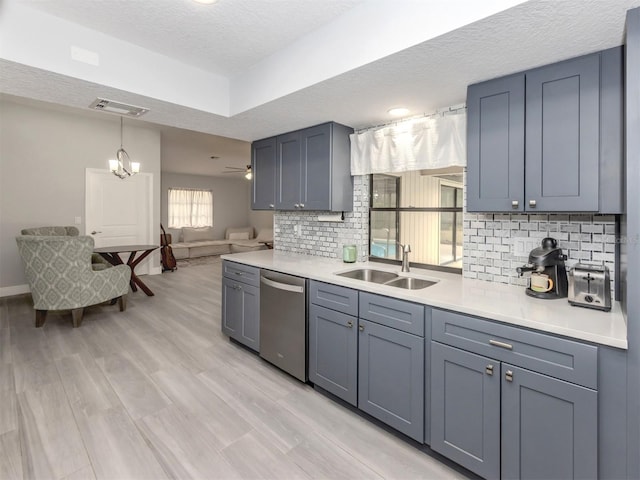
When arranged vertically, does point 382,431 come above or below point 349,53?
below

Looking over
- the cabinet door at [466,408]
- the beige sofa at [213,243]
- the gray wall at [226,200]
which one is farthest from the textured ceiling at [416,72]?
the gray wall at [226,200]

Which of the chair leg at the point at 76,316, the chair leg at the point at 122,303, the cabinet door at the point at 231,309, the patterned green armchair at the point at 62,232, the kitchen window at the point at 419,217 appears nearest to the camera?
the kitchen window at the point at 419,217

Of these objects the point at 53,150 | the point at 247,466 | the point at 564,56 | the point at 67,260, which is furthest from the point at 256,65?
the point at 53,150

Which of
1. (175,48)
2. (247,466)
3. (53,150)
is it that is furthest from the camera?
(53,150)

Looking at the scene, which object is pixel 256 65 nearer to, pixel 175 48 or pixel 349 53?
pixel 175 48

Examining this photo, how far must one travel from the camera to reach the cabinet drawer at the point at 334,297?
2090 millimetres

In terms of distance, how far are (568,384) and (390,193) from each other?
195 centimetres

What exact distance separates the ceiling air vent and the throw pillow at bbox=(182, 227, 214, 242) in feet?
24.4

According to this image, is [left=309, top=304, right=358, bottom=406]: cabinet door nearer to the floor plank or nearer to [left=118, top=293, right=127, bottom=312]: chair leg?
the floor plank

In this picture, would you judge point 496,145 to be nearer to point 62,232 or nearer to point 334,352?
point 334,352

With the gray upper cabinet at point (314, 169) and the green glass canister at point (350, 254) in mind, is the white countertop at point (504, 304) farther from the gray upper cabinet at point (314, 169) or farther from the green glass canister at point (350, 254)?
the gray upper cabinet at point (314, 169)

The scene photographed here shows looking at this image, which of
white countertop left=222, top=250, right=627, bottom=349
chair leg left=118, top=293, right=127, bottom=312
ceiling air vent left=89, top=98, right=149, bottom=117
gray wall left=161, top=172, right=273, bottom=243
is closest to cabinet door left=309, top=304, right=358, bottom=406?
white countertop left=222, top=250, right=627, bottom=349

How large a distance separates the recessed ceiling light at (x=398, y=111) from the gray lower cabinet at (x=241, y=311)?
5.84ft

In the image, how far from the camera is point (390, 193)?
2.93m
